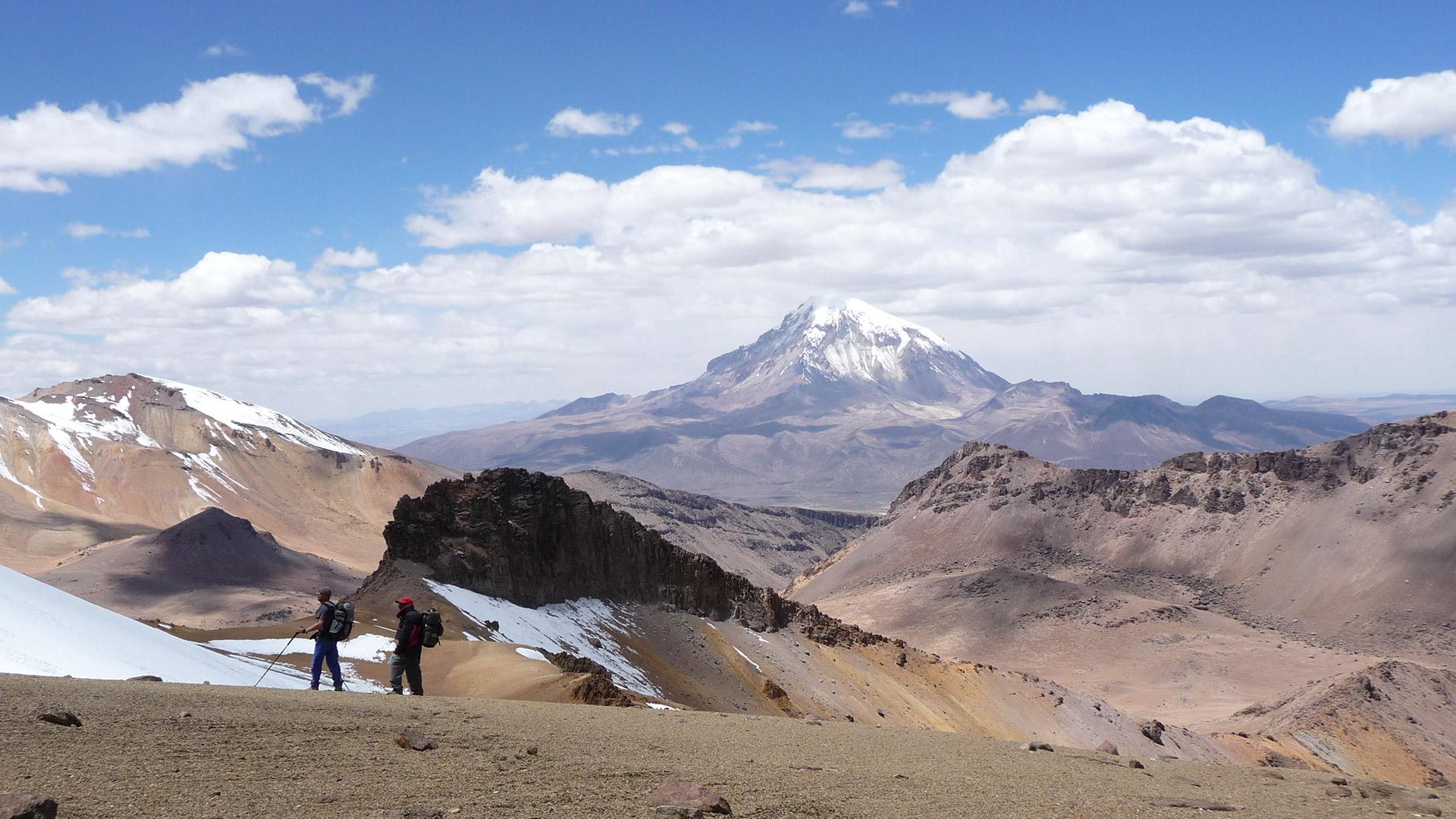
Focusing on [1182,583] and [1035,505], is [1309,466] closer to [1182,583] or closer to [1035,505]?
[1182,583]

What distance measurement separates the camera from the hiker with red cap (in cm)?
1802

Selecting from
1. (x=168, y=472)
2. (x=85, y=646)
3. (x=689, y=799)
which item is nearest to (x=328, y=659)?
(x=85, y=646)

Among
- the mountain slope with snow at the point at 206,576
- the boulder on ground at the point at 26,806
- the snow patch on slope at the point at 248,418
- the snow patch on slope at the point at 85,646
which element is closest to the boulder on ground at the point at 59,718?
the boulder on ground at the point at 26,806

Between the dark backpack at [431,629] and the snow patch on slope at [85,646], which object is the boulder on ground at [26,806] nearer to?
the snow patch on slope at [85,646]

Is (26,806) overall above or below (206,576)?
above

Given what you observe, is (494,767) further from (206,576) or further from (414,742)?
Answer: (206,576)

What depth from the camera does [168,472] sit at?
509 feet

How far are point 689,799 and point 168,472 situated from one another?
165 m

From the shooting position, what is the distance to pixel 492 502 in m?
55.8

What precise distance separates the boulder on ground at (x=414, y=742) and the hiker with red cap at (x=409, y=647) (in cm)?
534

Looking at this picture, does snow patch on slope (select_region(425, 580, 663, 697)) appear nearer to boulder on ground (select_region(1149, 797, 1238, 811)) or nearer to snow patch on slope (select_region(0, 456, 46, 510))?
boulder on ground (select_region(1149, 797, 1238, 811))

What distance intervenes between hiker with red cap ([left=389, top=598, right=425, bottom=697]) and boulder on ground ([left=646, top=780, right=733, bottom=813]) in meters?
8.05

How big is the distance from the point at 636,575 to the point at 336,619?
144 ft

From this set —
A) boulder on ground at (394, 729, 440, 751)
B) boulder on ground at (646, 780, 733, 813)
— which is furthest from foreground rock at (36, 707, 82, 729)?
boulder on ground at (646, 780, 733, 813)
